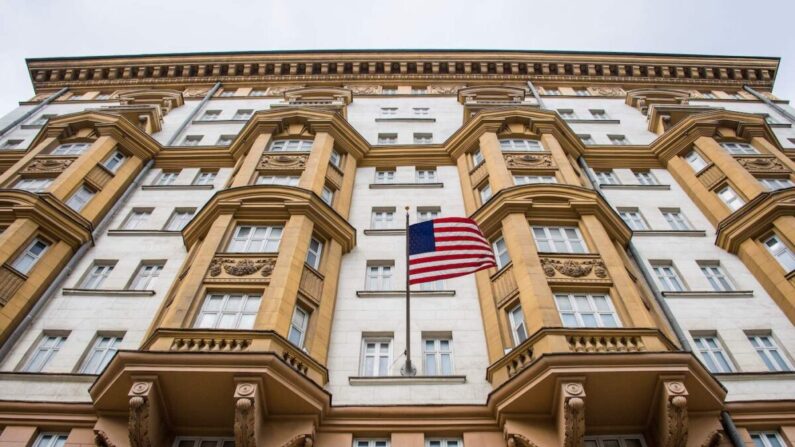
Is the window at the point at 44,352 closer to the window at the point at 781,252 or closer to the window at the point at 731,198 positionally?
the window at the point at 781,252

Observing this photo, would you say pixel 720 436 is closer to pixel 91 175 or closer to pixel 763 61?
pixel 91 175

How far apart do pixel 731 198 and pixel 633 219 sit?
4506 mm

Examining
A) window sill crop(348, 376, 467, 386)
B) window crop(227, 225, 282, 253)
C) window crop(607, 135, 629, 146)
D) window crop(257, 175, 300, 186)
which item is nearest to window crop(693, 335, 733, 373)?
window sill crop(348, 376, 467, 386)

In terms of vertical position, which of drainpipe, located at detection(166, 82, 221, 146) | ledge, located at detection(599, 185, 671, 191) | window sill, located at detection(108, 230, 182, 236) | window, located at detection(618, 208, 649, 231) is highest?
drainpipe, located at detection(166, 82, 221, 146)

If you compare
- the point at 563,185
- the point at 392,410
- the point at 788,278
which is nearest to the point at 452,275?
the point at 392,410

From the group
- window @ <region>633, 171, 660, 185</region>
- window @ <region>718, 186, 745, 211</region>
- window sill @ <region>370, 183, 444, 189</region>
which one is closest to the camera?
window @ <region>718, 186, 745, 211</region>

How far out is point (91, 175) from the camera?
26875 mm

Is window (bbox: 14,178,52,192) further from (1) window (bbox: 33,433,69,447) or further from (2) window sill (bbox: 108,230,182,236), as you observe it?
(1) window (bbox: 33,433,69,447)

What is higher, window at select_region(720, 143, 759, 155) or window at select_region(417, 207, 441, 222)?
window at select_region(720, 143, 759, 155)

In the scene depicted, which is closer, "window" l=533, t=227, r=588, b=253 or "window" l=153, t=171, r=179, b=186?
"window" l=533, t=227, r=588, b=253

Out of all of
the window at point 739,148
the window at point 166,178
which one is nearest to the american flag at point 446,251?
the window at point 166,178

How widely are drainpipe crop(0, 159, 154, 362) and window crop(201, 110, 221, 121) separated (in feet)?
28.3

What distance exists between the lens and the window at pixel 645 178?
97.5 ft

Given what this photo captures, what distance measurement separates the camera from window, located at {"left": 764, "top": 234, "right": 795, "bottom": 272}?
2108 centimetres
